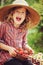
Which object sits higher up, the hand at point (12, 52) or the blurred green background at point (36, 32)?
the blurred green background at point (36, 32)

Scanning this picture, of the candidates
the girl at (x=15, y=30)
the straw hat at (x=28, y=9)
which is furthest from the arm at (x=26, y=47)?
the straw hat at (x=28, y=9)

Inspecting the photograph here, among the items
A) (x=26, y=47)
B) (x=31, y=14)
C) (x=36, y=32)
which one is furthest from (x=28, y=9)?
(x=26, y=47)

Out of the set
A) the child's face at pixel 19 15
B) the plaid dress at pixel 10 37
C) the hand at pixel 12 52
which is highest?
the child's face at pixel 19 15

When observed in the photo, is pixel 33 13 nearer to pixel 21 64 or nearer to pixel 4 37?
pixel 4 37

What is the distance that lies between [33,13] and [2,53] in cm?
37

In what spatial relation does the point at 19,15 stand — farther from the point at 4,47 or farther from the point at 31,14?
the point at 4,47

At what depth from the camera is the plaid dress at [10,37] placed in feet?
5.59

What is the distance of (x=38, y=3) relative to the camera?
5.77ft

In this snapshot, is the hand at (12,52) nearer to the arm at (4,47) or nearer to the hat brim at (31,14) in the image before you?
the arm at (4,47)

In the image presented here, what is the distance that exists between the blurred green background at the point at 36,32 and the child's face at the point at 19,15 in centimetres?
8

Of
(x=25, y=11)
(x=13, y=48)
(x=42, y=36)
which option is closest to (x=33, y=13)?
(x=25, y=11)

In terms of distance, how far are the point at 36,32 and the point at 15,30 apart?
0.16 metres

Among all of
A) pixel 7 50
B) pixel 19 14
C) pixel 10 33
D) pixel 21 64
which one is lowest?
pixel 21 64

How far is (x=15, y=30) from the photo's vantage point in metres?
1.73
